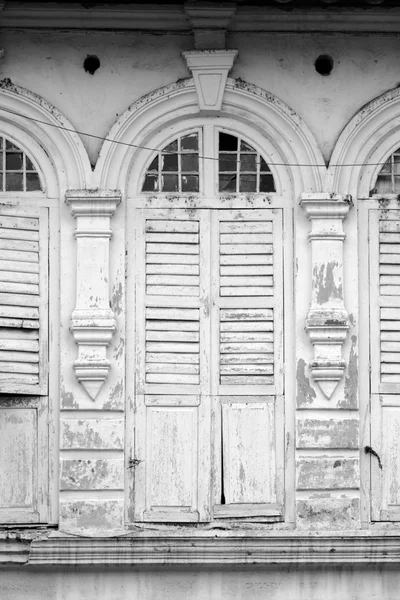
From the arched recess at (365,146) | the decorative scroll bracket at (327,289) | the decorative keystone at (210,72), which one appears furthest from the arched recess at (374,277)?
the decorative keystone at (210,72)

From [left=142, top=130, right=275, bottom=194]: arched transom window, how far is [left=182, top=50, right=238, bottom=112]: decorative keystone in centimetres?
24

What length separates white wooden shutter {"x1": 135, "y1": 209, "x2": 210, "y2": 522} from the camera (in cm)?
1234

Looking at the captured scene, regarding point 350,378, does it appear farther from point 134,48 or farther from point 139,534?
point 134,48

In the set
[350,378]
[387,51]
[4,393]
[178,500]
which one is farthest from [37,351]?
[387,51]

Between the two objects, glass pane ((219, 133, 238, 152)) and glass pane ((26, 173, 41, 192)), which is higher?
glass pane ((219, 133, 238, 152))

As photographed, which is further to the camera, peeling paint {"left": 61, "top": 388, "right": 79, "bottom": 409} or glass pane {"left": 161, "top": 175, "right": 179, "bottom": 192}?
glass pane {"left": 161, "top": 175, "right": 179, "bottom": 192}

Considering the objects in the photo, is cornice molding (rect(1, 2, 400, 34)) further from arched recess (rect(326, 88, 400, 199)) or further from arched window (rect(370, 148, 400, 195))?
arched window (rect(370, 148, 400, 195))

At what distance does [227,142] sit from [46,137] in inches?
50.8

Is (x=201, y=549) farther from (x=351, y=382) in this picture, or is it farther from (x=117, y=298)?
(x=117, y=298)

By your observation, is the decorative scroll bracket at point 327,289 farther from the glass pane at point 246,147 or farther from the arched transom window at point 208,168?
the glass pane at point 246,147

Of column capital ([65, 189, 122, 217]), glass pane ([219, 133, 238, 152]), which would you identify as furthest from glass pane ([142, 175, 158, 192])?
glass pane ([219, 133, 238, 152])

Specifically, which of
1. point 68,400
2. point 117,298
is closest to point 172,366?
A: point 117,298

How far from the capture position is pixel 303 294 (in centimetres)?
1248

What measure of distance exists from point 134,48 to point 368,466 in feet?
11.2
